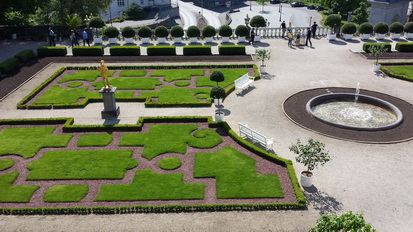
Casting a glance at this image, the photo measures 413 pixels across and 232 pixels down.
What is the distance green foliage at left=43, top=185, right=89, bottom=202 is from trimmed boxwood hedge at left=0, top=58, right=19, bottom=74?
2185 cm

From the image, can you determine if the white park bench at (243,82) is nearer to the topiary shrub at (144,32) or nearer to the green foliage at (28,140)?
the green foliage at (28,140)

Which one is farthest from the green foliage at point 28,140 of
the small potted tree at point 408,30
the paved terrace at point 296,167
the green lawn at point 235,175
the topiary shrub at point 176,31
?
the small potted tree at point 408,30

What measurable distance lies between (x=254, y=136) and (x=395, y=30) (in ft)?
112

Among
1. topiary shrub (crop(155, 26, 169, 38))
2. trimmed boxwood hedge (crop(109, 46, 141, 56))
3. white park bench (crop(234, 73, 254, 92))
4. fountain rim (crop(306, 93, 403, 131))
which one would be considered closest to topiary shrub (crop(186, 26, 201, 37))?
topiary shrub (crop(155, 26, 169, 38))

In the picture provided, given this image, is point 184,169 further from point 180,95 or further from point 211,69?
point 211,69

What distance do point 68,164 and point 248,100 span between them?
49.4ft

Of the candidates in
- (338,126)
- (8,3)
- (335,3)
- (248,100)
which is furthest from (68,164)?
(335,3)

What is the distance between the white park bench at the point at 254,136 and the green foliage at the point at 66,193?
34.0 feet

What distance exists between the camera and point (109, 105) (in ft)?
92.9

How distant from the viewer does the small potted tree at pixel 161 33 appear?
47375mm

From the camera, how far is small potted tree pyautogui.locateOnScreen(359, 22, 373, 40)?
47809 millimetres

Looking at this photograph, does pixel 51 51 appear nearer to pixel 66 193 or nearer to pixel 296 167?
pixel 66 193

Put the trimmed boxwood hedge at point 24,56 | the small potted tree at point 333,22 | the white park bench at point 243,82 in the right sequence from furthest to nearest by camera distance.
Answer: the small potted tree at point 333,22 → the trimmed boxwood hedge at point 24,56 → the white park bench at point 243,82

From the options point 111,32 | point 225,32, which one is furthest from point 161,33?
point 225,32
